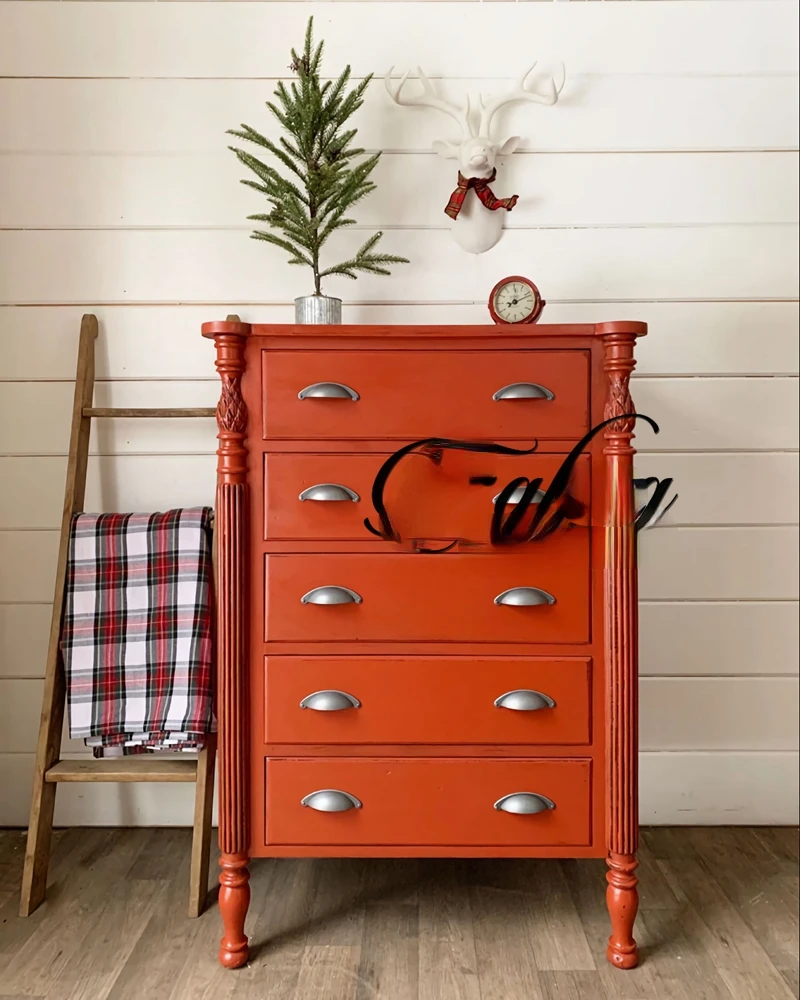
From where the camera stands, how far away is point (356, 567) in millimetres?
1477

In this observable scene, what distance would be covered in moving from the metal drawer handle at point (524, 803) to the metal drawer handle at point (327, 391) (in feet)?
2.58

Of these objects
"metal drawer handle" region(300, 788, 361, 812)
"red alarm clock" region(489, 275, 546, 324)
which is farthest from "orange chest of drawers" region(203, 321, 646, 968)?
"red alarm clock" region(489, 275, 546, 324)

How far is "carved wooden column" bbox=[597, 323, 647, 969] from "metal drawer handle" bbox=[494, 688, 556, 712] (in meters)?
0.12

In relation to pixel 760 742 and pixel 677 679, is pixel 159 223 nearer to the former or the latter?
pixel 677 679

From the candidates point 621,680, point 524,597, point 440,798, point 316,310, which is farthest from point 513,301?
point 440,798

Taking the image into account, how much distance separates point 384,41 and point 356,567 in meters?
1.28

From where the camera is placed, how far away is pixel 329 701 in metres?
1.46

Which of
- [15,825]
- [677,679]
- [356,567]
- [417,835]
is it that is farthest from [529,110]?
[15,825]

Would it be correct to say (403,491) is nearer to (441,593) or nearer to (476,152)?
(441,593)

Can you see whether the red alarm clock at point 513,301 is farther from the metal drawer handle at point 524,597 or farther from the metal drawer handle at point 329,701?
the metal drawer handle at point 329,701

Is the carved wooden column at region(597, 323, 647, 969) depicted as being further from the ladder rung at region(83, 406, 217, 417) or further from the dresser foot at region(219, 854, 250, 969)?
the ladder rung at region(83, 406, 217, 417)

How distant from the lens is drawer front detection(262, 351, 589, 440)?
4.79 ft

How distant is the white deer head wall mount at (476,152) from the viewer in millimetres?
1862

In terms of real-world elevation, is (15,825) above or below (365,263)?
below
